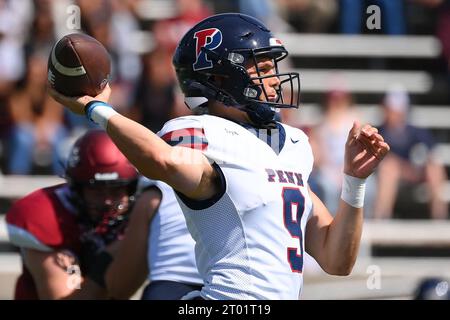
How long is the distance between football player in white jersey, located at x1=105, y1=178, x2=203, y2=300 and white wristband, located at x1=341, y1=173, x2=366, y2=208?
102cm

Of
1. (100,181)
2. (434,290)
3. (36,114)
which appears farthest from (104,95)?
(36,114)

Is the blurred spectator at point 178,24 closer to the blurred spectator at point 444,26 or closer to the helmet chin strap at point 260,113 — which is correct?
the blurred spectator at point 444,26

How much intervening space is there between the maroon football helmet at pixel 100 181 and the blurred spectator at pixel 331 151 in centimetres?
457

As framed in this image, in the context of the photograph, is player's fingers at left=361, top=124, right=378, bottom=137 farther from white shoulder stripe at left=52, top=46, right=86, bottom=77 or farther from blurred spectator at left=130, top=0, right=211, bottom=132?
blurred spectator at left=130, top=0, right=211, bottom=132

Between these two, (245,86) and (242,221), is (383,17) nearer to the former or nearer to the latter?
(245,86)

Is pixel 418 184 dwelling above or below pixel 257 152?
below

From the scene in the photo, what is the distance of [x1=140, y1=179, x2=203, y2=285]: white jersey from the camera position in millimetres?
4719

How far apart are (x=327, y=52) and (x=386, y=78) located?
2.23 ft

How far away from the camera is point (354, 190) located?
12.8 feet

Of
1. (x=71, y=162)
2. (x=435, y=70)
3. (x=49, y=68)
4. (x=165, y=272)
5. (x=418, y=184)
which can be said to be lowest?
(x=418, y=184)

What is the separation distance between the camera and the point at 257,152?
146 inches

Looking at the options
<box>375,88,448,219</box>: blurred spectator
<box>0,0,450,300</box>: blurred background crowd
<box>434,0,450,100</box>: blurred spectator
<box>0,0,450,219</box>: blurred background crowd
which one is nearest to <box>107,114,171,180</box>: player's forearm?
<box>0,0,450,300</box>: blurred background crowd
